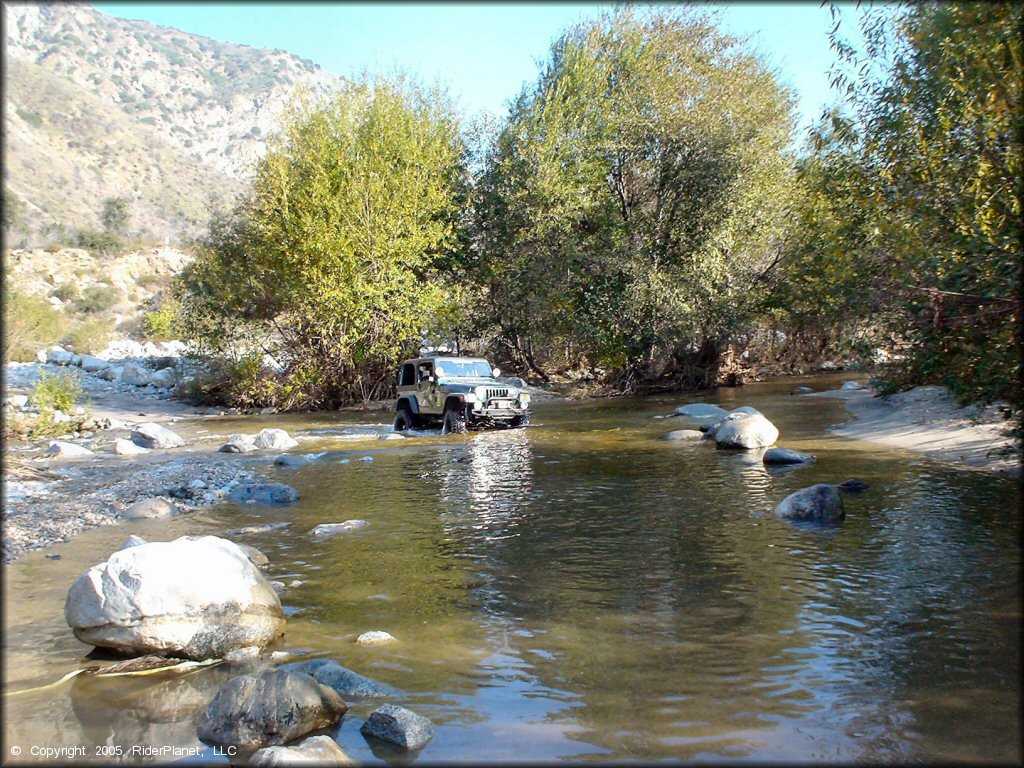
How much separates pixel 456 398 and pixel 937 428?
9882 millimetres

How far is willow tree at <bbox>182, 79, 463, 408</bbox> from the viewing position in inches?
971

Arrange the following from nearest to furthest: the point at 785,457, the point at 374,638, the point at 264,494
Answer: the point at 374,638, the point at 264,494, the point at 785,457

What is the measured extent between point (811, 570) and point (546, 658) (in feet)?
9.50

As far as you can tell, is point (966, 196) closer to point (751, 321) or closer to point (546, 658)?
point (546, 658)

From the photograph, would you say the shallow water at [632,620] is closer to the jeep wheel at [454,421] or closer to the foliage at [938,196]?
the foliage at [938,196]

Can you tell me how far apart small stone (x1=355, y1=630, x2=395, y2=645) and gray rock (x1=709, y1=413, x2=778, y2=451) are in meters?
9.52

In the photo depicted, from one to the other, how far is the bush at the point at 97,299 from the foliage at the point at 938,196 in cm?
4828

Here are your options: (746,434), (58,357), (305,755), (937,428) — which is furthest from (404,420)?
(58,357)

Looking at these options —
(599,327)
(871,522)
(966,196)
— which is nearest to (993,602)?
(871,522)

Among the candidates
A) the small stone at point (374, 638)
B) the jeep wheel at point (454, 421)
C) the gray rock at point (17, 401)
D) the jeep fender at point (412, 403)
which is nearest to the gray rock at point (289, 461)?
the jeep wheel at point (454, 421)

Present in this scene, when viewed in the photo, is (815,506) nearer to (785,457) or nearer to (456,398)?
(785,457)

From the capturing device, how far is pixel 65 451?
15578mm

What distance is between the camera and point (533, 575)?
23.1 feet

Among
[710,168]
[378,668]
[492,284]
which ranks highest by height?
[710,168]
